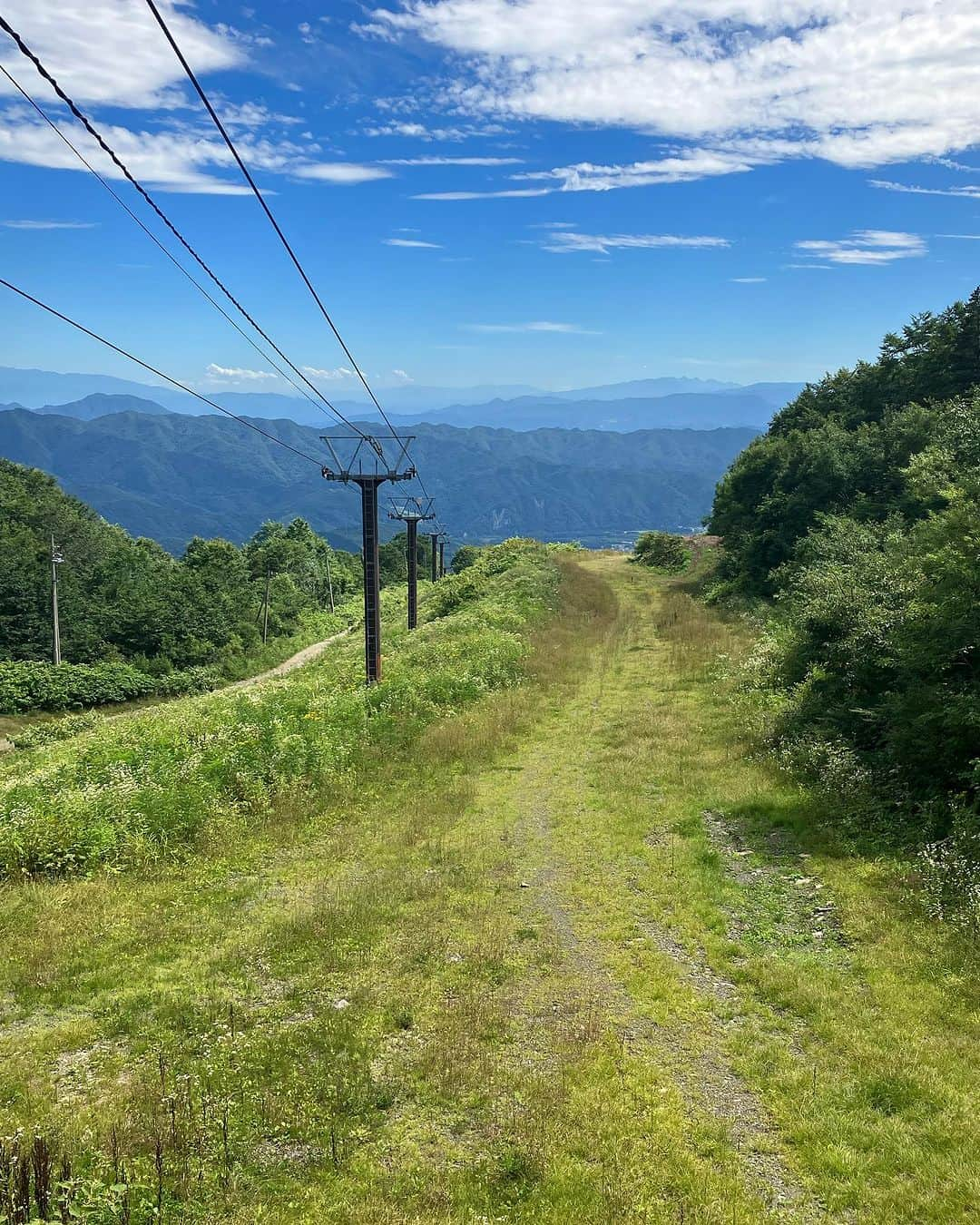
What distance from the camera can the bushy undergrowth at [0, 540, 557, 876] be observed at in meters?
12.8

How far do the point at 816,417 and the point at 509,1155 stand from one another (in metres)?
52.2

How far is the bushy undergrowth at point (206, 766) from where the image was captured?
12.8m

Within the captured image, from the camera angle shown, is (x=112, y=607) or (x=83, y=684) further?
(x=112, y=607)

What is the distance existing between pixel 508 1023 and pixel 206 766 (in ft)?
30.4

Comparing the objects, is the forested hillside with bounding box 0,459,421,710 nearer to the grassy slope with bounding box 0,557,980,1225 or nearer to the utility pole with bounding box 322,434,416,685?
the utility pole with bounding box 322,434,416,685

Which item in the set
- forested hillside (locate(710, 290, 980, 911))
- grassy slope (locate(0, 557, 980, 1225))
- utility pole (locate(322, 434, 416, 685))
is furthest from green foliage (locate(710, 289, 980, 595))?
grassy slope (locate(0, 557, 980, 1225))

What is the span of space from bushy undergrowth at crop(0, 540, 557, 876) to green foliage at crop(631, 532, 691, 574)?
33.4 metres

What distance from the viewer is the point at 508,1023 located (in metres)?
8.88

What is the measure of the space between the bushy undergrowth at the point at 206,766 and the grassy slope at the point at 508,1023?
2.59 ft

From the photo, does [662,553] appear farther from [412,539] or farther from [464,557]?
[464,557]

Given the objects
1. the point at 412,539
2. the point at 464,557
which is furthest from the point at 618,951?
the point at 464,557

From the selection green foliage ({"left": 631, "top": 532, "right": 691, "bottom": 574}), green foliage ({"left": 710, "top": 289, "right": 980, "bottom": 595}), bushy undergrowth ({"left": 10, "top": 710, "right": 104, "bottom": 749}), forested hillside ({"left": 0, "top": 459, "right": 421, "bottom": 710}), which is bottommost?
bushy undergrowth ({"left": 10, "top": 710, "right": 104, "bottom": 749})

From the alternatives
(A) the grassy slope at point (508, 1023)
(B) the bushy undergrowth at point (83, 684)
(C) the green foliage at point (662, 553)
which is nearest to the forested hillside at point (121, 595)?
(B) the bushy undergrowth at point (83, 684)

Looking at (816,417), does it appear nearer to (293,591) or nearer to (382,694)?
(382,694)
